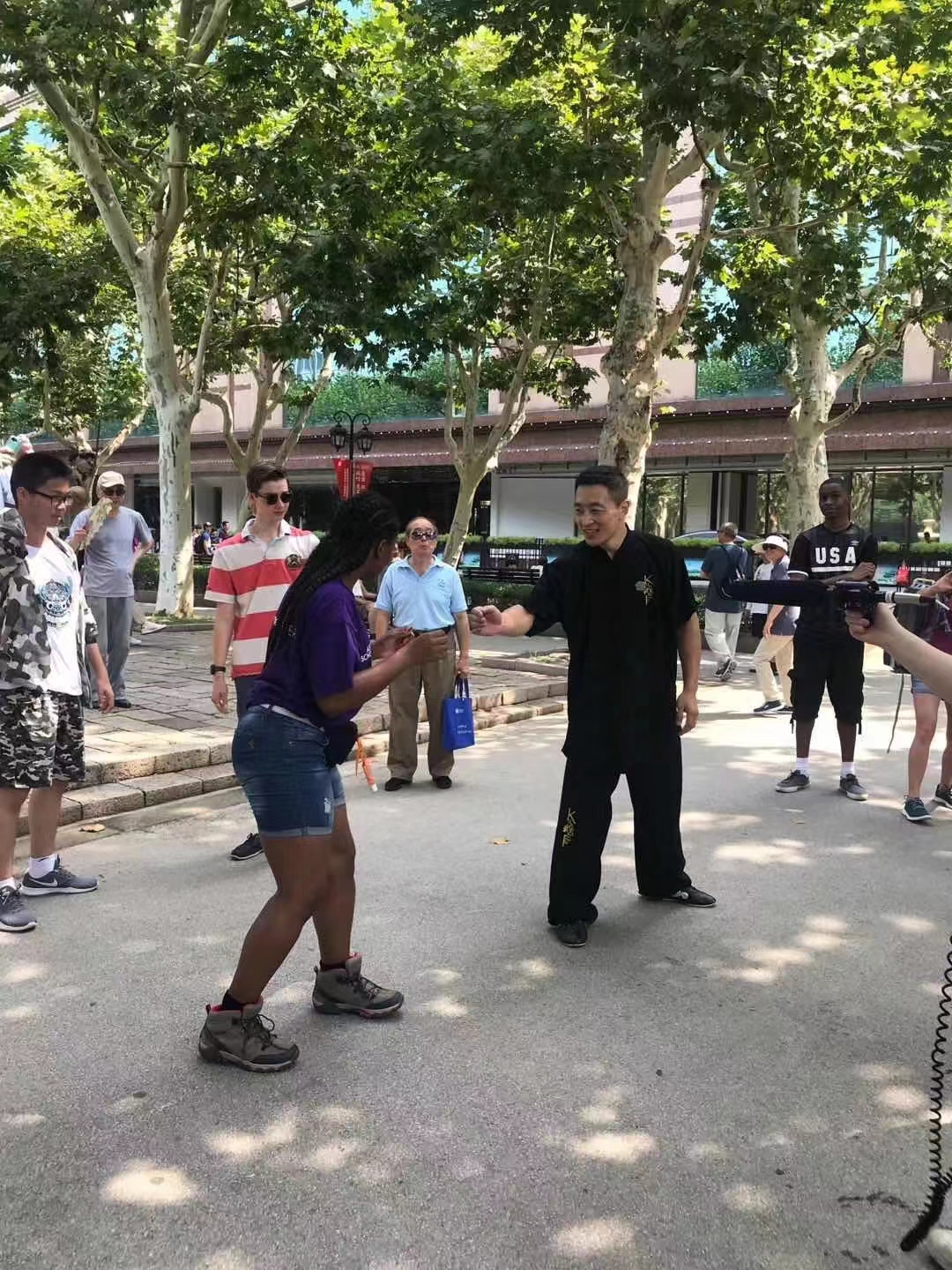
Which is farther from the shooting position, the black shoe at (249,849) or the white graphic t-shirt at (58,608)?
the black shoe at (249,849)

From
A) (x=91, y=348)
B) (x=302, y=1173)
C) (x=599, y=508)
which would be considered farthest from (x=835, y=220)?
(x=91, y=348)

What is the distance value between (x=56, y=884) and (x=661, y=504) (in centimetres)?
2381

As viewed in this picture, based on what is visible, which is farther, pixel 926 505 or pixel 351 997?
pixel 926 505

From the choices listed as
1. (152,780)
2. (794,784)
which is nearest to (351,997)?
(152,780)

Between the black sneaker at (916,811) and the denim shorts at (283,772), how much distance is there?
167 inches

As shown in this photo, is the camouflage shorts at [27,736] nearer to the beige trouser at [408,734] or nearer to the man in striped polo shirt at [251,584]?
the man in striped polo shirt at [251,584]

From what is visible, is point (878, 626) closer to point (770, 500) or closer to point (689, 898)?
point (689, 898)

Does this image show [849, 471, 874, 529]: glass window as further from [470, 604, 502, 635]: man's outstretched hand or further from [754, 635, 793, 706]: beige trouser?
[470, 604, 502, 635]: man's outstretched hand

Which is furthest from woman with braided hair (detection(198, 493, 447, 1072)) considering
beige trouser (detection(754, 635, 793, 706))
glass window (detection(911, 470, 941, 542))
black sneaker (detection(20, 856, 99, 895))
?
glass window (detection(911, 470, 941, 542))

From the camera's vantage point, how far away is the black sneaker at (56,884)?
4.71 metres

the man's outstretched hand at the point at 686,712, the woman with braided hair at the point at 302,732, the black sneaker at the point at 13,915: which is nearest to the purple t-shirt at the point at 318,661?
the woman with braided hair at the point at 302,732

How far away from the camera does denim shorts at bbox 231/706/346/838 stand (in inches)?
122

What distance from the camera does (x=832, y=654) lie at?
6.69 metres

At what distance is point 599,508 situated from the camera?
163 inches
